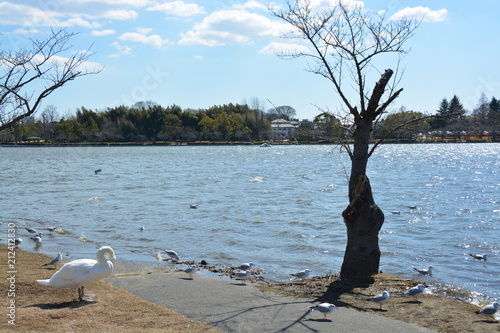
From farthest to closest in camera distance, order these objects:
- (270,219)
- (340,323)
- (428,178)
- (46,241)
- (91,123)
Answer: (91,123) < (428,178) < (270,219) < (46,241) < (340,323)

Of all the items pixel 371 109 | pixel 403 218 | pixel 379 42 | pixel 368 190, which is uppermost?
pixel 379 42

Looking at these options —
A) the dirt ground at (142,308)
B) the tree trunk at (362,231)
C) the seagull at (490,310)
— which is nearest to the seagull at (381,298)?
the dirt ground at (142,308)

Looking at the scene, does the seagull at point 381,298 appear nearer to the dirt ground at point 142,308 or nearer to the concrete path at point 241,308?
the dirt ground at point 142,308

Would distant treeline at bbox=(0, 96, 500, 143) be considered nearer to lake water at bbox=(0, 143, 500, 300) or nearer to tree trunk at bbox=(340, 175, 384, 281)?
lake water at bbox=(0, 143, 500, 300)

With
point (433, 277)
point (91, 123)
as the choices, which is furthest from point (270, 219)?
point (91, 123)

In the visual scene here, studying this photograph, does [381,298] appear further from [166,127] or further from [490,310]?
[166,127]

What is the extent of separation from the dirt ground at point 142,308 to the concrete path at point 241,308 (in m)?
0.32

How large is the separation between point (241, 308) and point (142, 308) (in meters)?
1.52

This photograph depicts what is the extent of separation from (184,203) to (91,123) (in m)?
125

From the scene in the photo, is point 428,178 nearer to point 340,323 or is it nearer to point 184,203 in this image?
point 184,203

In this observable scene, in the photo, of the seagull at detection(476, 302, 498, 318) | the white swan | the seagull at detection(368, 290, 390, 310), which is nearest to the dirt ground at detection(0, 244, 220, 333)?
the white swan

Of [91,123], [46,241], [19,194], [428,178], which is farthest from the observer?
[91,123]

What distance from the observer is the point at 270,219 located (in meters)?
21.1

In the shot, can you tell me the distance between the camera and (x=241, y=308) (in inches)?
303
